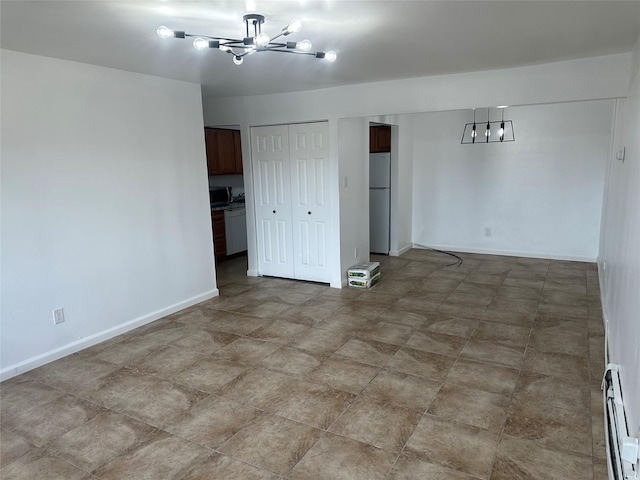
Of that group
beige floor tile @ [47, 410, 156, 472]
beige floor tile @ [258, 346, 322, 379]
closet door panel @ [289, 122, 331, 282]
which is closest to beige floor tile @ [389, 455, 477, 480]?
beige floor tile @ [258, 346, 322, 379]

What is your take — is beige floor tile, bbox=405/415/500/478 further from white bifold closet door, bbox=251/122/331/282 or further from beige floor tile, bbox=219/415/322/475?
white bifold closet door, bbox=251/122/331/282

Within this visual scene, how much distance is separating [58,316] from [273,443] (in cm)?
221

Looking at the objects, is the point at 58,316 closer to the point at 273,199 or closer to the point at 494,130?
the point at 273,199

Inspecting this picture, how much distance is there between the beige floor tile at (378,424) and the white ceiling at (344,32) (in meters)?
2.36

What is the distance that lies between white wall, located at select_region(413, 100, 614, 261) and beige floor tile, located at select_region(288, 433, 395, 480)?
17.3ft

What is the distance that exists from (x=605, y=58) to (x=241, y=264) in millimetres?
5020

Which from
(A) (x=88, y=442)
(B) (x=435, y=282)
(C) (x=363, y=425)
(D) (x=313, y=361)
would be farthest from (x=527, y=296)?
(A) (x=88, y=442)

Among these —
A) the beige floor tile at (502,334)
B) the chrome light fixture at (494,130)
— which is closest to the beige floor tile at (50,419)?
the beige floor tile at (502,334)

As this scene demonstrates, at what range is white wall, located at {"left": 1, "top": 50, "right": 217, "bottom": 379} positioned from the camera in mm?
3125

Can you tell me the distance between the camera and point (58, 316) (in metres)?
3.43

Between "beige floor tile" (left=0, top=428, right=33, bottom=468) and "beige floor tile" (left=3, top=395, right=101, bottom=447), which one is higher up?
"beige floor tile" (left=3, top=395, right=101, bottom=447)

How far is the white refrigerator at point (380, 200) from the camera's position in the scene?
22.1 feet

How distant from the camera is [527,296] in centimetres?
476

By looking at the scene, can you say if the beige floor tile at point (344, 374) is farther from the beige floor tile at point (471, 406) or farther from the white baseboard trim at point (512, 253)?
the white baseboard trim at point (512, 253)
